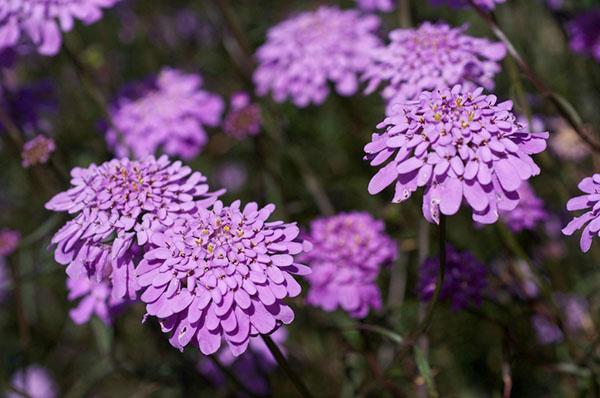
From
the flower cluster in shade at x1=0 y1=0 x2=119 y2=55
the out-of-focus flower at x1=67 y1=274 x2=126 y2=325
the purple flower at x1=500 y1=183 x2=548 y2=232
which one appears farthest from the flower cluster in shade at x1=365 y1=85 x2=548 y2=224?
the flower cluster in shade at x1=0 y1=0 x2=119 y2=55

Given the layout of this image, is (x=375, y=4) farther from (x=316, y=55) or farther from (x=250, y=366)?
(x=250, y=366)

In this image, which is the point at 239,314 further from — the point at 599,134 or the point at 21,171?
the point at 21,171

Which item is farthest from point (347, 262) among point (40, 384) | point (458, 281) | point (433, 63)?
point (40, 384)

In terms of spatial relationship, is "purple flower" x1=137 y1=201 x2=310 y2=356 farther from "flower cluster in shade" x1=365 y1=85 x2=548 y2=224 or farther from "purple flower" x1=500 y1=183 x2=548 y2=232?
"purple flower" x1=500 y1=183 x2=548 y2=232

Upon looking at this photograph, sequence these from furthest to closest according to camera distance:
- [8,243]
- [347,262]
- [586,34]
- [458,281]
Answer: [586,34] < [8,243] < [347,262] < [458,281]

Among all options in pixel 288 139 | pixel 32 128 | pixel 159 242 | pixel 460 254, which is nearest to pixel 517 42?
pixel 288 139

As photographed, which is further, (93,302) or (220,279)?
(93,302)

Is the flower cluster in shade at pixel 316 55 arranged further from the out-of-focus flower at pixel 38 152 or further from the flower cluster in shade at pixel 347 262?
the out-of-focus flower at pixel 38 152
